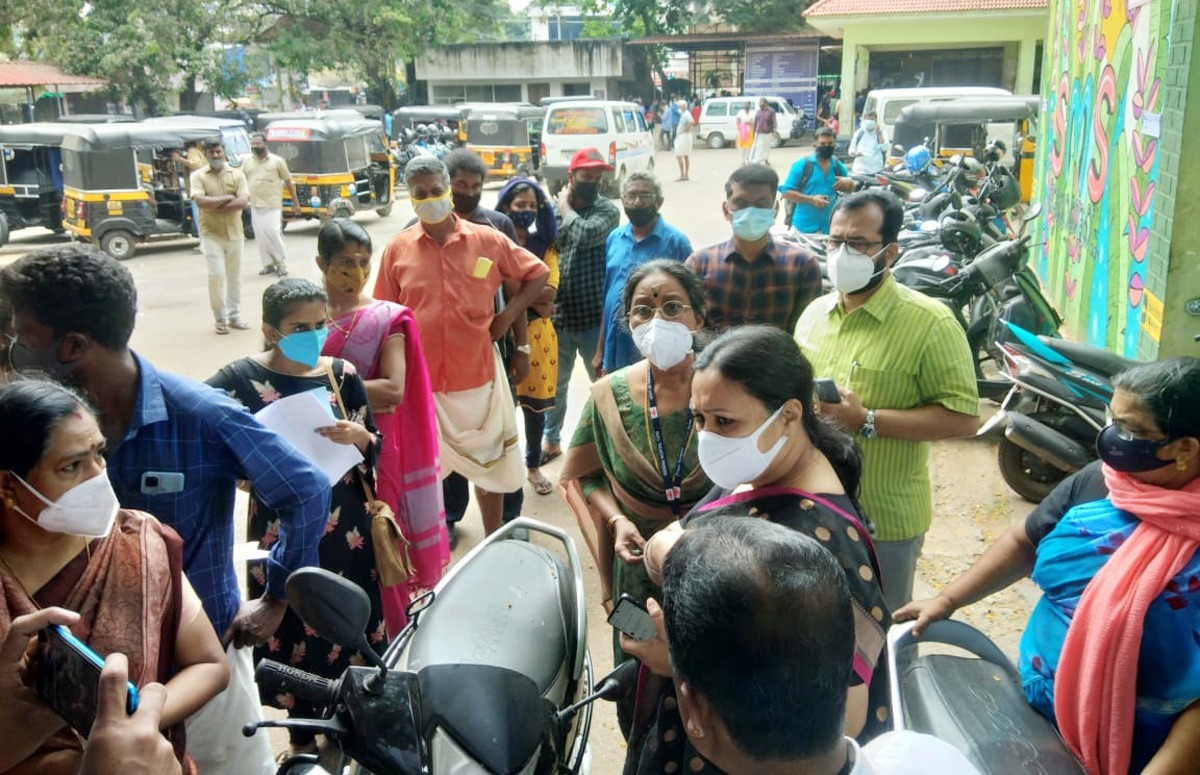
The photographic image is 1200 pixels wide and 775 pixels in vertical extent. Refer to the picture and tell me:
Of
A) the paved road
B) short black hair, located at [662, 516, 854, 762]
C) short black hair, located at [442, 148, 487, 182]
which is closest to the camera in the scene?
short black hair, located at [662, 516, 854, 762]

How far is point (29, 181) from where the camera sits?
13.8 m

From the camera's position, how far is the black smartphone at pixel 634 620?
1.67 meters

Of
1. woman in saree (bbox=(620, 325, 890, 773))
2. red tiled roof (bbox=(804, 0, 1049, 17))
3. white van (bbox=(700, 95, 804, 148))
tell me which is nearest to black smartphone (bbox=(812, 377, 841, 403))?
woman in saree (bbox=(620, 325, 890, 773))

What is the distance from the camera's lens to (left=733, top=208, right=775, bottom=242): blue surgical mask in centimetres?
373

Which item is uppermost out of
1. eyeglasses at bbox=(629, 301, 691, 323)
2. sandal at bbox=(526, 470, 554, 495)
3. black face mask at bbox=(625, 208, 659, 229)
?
black face mask at bbox=(625, 208, 659, 229)

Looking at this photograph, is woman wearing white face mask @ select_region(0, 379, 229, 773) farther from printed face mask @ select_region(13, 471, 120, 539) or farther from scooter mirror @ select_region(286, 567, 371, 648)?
scooter mirror @ select_region(286, 567, 371, 648)

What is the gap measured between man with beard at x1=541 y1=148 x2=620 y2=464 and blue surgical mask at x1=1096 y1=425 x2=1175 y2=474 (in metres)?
3.25

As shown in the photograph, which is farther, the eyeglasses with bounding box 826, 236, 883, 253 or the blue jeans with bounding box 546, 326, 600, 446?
the blue jeans with bounding box 546, 326, 600, 446

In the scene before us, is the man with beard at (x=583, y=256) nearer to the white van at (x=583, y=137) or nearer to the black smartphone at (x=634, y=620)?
the black smartphone at (x=634, y=620)

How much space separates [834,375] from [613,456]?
2.46 ft

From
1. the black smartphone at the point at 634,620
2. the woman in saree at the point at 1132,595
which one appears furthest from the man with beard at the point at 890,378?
the black smartphone at the point at 634,620

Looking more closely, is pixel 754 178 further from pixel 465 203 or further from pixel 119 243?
pixel 119 243

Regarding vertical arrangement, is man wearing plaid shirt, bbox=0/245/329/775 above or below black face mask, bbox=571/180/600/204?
below

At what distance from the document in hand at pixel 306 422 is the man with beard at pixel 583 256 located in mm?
2385
